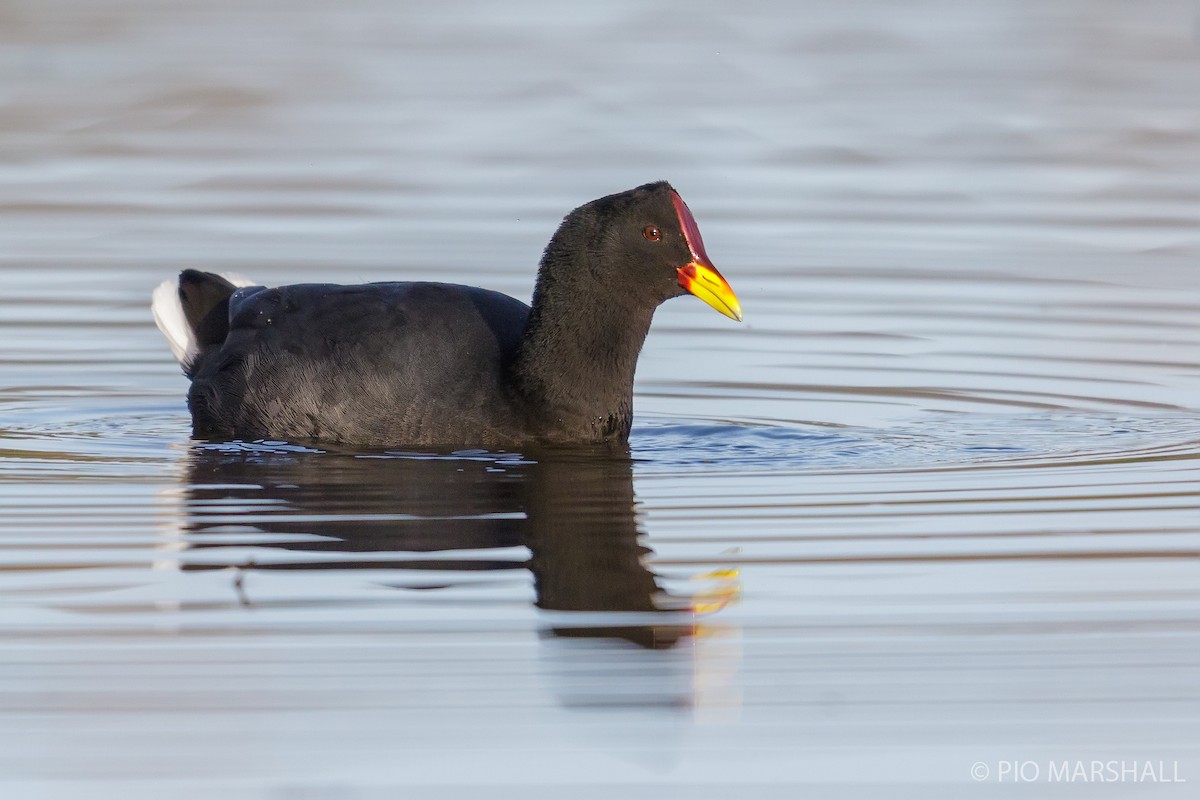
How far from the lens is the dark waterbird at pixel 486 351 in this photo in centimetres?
773

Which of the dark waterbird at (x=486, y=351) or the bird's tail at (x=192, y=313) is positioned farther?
the bird's tail at (x=192, y=313)

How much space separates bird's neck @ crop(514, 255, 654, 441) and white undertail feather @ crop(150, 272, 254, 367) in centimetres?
155

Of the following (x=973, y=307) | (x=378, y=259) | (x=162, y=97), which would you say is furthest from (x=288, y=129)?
(x=973, y=307)

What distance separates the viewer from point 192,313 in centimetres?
880

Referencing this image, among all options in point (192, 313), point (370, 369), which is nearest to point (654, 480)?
point (370, 369)

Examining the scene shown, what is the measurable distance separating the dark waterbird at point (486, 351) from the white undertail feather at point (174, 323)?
2.12 ft

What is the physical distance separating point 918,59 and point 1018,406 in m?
11.4

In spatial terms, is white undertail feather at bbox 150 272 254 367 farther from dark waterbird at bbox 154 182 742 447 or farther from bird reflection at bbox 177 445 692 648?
bird reflection at bbox 177 445 692 648

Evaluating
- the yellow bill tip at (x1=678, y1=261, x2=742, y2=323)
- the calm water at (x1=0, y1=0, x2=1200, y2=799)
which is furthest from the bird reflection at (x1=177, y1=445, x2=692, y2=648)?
the yellow bill tip at (x1=678, y1=261, x2=742, y2=323)

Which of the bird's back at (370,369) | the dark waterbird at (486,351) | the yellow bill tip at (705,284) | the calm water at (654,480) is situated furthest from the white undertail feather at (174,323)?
the yellow bill tip at (705,284)

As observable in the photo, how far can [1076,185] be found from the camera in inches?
543

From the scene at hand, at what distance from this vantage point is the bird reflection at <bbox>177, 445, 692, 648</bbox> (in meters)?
5.59

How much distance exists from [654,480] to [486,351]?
104 cm

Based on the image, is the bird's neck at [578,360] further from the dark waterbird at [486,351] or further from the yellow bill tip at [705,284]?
the yellow bill tip at [705,284]
